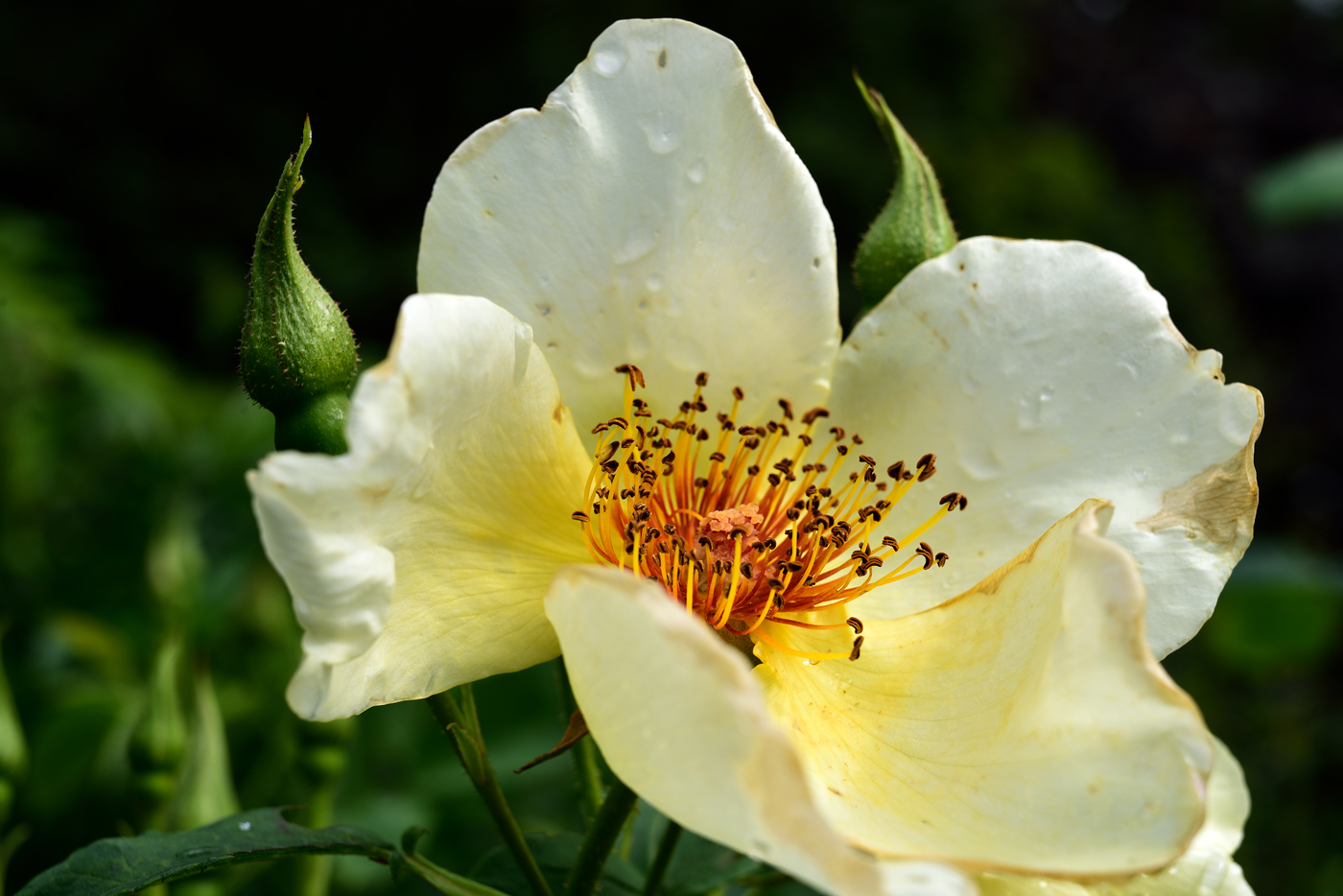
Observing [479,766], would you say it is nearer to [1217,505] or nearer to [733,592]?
[733,592]

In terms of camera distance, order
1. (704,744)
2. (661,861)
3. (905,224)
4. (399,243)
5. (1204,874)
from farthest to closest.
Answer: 1. (399,243)
2. (905,224)
3. (661,861)
4. (1204,874)
5. (704,744)

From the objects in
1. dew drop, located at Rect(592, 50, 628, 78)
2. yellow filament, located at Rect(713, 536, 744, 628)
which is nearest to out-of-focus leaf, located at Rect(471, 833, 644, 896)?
yellow filament, located at Rect(713, 536, 744, 628)

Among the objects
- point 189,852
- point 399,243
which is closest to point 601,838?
point 189,852

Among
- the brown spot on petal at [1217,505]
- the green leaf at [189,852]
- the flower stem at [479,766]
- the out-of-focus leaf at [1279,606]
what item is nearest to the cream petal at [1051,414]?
the brown spot on petal at [1217,505]

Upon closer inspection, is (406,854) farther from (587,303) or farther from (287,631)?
(287,631)

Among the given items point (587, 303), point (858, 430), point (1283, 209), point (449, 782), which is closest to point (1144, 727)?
point (858, 430)

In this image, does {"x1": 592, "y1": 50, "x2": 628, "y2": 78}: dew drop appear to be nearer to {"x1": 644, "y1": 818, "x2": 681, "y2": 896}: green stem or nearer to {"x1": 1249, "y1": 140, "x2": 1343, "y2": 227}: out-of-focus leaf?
{"x1": 644, "y1": 818, "x2": 681, "y2": 896}: green stem
